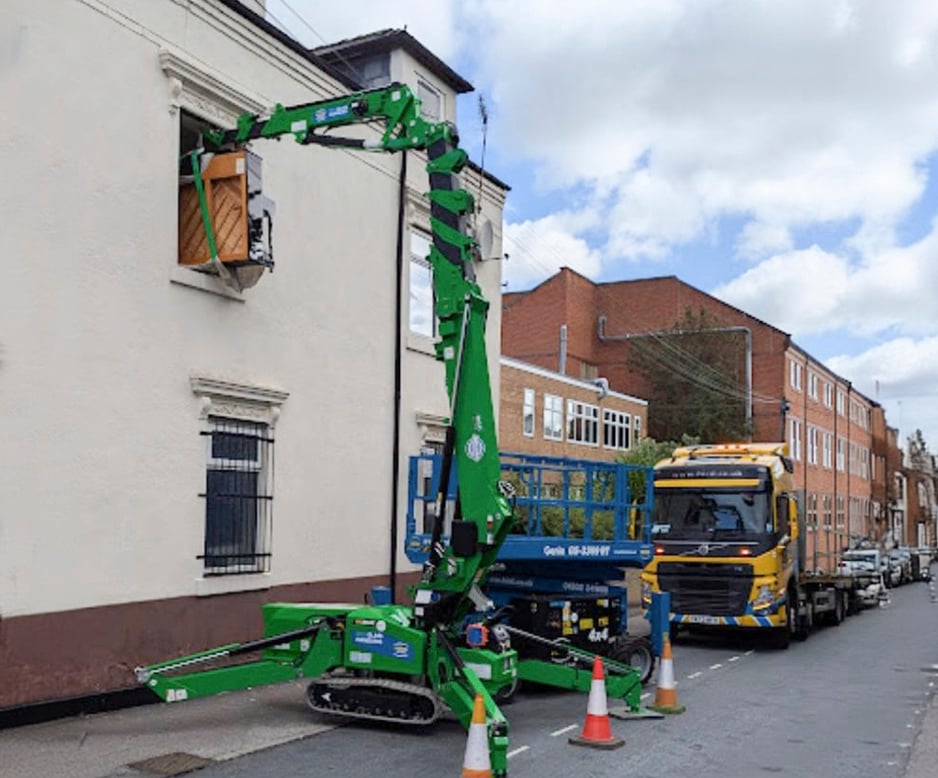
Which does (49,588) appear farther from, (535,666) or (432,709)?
(535,666)

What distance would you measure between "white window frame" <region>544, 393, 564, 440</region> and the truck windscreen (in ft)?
38.7

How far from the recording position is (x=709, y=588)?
1811 centimetres

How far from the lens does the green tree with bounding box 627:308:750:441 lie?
46750 mm

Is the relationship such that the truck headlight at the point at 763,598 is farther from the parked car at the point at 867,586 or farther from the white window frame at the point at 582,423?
the white window frame at the point at 582,423

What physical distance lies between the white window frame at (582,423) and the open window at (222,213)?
67.4 feet

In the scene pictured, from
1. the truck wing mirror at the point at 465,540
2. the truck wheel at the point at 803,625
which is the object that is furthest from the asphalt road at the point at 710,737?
the truck wheel at the point at 803,625

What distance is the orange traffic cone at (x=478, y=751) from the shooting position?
7.56 meters

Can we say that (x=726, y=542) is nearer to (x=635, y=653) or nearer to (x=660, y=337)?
(x=635, y=653)

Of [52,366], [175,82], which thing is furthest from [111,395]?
[175,82]

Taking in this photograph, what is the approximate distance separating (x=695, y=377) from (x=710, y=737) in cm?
3825

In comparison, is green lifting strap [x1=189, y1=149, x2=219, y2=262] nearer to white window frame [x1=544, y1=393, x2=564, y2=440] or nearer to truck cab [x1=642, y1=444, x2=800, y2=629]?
truck cab [x1=642, y1=444, x2=800, y2=629]

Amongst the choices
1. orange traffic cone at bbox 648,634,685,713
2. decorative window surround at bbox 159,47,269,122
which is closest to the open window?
decorative window surround at bbox 159,47,269,122

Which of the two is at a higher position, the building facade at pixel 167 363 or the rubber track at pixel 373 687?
the building facade at pixel 167 363

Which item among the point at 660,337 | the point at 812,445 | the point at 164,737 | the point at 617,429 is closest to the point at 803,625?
the point at 164,737
